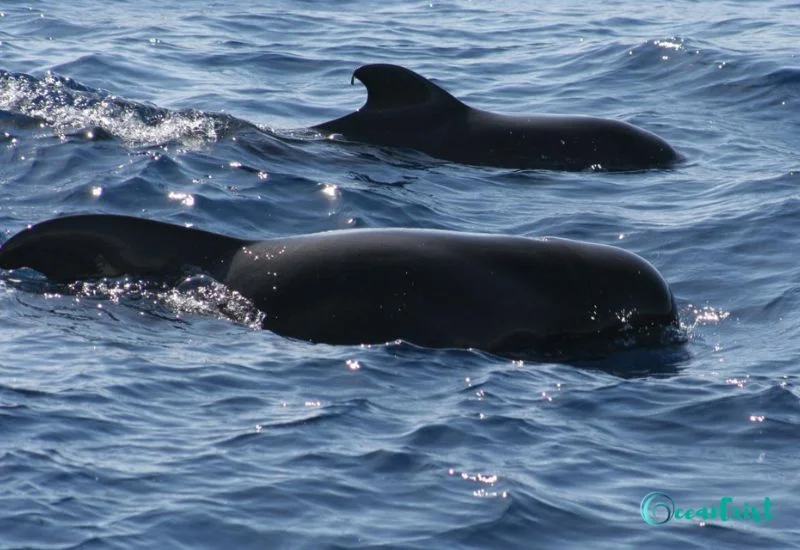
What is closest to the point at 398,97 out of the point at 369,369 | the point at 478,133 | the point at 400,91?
the point at 400,91

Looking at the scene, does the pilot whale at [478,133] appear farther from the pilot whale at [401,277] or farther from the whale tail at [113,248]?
the whale tail at [113,248]

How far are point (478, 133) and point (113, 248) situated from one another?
6.43 m

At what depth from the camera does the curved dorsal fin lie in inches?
623

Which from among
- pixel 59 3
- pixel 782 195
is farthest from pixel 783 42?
pixel 59 3

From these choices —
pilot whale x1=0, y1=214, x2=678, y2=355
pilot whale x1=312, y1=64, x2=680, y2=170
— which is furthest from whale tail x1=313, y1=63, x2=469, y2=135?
pilot whale x1=0, y1=214, x2=678, y2=355

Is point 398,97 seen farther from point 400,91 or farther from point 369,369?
point 369,369

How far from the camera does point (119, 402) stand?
8469 millimetres

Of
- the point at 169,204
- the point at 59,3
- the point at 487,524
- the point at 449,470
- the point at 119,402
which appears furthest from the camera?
the point at 59,3

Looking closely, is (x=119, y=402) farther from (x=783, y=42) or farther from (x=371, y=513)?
(x=783, y=42)

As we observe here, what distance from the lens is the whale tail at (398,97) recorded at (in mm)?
15883

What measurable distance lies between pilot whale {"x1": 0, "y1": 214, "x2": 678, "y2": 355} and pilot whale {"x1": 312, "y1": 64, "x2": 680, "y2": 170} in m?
5.55

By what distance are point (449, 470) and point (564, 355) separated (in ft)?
6.92

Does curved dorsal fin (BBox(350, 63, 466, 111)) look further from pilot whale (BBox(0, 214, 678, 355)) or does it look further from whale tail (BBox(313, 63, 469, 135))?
pilot whale (BBox(0, 214, 678, 355))

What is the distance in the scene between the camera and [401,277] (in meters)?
9.72
